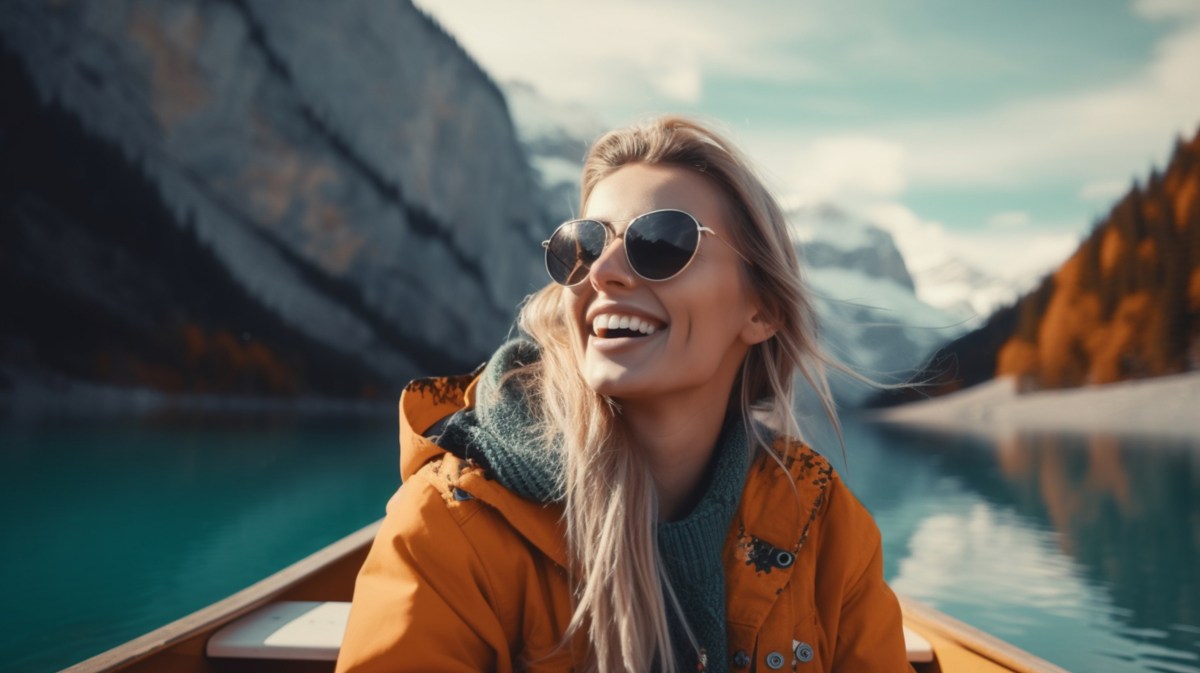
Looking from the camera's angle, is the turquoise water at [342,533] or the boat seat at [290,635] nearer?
the boat seat at [290,635]

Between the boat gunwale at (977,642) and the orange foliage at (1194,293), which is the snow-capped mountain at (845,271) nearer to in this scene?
the boat gunwale at (977,642)

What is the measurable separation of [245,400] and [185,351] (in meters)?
2.52

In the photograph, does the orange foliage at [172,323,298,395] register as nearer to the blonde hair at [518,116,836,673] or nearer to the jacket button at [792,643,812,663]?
the blonde hair at [518,116,836,673]

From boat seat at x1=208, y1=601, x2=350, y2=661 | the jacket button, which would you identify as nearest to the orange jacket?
the jacket button

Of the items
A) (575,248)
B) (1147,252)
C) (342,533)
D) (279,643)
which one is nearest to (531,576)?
(575,248)

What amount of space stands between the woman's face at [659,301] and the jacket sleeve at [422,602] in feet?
1.33

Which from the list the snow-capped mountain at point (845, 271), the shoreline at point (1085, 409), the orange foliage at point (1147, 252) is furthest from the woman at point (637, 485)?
the orange foliage at point (1147, 252)

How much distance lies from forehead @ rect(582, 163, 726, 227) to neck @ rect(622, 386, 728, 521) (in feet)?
1.27

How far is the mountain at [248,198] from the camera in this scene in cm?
2534

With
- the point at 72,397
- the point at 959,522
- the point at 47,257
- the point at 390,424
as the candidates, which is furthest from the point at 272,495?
the point at 47,257

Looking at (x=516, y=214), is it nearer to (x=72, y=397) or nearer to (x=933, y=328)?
(x=72, y=397)

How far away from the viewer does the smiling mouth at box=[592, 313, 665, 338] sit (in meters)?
1.67

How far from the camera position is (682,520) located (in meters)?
1.67

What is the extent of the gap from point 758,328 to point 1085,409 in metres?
35.6
